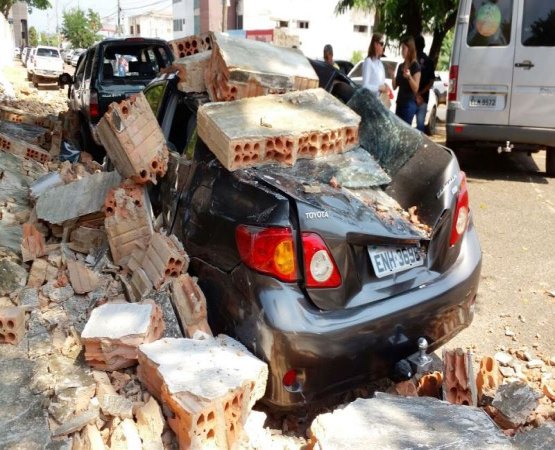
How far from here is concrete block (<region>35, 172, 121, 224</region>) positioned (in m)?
4.38

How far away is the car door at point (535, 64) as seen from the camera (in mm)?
7477

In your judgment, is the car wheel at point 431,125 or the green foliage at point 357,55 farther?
the green foliage at point 357,55

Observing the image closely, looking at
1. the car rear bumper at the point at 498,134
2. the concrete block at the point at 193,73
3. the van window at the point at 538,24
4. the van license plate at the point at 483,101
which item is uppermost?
the van window at the point at 538,24

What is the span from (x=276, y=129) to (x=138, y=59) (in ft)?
23.6

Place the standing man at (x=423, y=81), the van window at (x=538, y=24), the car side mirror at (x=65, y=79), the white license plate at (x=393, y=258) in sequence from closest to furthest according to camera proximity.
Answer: the white license plate at (x=393, y=258)
the van window at (x=538, y=24)
the standing man at (x=423, y=81)
the car side mirror at (x=65, y=79)

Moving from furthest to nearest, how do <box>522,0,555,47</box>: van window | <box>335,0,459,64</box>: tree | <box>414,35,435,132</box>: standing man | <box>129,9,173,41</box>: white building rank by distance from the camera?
1. <box>129,9,173,41</box>: white building
2. <box>335,0,459,64</box>: tree
3. <box>414,35,435,132</box>: standing man
4. <box>522,0,555,47</box>: van window

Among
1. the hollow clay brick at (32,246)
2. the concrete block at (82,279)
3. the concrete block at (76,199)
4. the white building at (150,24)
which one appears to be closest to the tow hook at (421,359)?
the concrete block at (82,279)

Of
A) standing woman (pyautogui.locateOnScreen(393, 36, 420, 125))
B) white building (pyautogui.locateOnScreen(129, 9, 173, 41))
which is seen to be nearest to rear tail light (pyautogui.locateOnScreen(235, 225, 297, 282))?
standing woman (pyautogui.locateOnScreen(393, 36, 420, 125))

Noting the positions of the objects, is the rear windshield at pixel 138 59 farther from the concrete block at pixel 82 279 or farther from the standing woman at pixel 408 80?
the concrete block at pixel 82 279

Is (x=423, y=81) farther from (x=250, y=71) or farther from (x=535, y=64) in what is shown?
(x=250, y=71)

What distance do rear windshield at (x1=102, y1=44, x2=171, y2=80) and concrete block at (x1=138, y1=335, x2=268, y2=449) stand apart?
7503mm

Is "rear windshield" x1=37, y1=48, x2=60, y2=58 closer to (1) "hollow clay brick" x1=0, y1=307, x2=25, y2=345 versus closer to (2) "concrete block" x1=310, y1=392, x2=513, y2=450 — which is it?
(1) "hollow clay brick" x1=0, y1=307, x2=25, y2=345

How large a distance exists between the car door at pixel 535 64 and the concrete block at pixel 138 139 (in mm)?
5706

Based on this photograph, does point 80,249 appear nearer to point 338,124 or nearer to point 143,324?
point 143,324
